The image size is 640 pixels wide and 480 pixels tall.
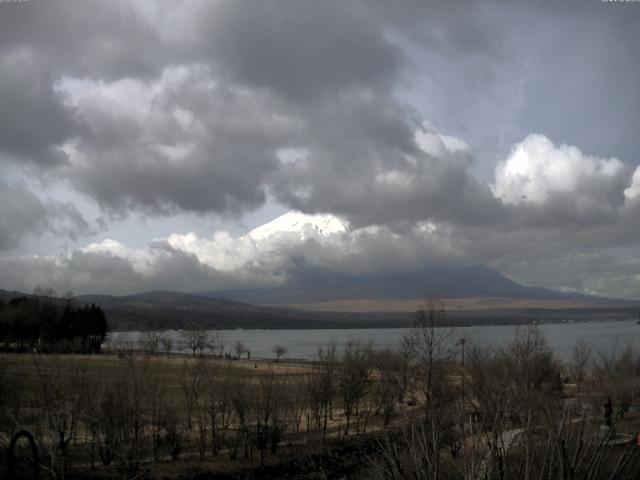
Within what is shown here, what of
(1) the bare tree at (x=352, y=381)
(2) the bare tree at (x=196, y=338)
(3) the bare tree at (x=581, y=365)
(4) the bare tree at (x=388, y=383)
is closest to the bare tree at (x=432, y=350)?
(4) the bare tree at (x=388, y=383)

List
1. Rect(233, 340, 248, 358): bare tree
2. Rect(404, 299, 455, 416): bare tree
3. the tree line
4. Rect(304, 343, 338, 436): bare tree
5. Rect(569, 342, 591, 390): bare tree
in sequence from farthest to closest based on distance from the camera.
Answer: Rect(233, 340, 248, 358): bare tree < the tree line < Rect(569, 342, 591, 390): bare tree < Rect(404, 299, 455, 416): bare tree < Rect(304, 343, 338, 436): bare tree

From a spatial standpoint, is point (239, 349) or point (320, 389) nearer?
point (320, 389)

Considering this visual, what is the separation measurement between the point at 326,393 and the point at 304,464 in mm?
7426

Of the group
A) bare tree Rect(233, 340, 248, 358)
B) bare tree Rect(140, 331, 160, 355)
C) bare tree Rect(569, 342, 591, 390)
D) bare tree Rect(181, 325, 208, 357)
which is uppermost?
bare tree Rect(140, 331, 160, 355)

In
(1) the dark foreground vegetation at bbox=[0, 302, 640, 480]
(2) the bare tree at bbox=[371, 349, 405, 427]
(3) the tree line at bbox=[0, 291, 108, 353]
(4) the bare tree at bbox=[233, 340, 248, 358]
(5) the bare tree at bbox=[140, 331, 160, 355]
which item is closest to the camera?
(1) the dark foreground vegetation at bbox=[0, 302, 640, 480]

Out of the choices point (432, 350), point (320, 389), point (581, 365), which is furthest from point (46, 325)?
point (432, 350)

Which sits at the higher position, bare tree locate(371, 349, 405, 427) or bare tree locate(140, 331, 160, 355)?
bare tree locate(140, 331, 160, 355)

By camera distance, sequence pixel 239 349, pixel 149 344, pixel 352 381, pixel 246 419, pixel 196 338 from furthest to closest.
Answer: pixel 239 349, pixel 196 338, pixel 149 344, pixel 352 381, pixel 246 419

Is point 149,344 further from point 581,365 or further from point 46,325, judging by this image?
point 46,325

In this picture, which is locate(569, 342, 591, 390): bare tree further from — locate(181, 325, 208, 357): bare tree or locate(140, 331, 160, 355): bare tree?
locate(181, 325, 208, 357): bare tree

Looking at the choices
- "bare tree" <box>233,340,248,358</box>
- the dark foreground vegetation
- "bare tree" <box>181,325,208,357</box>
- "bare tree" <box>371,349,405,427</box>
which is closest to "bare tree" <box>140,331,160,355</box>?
the dark foreground vegetation

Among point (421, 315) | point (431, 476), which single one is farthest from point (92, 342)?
point (431, 476)

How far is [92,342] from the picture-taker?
334 ft

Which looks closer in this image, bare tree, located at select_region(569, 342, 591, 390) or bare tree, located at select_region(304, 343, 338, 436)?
bare tree, located at select_region(304, 343, 338, 436)
